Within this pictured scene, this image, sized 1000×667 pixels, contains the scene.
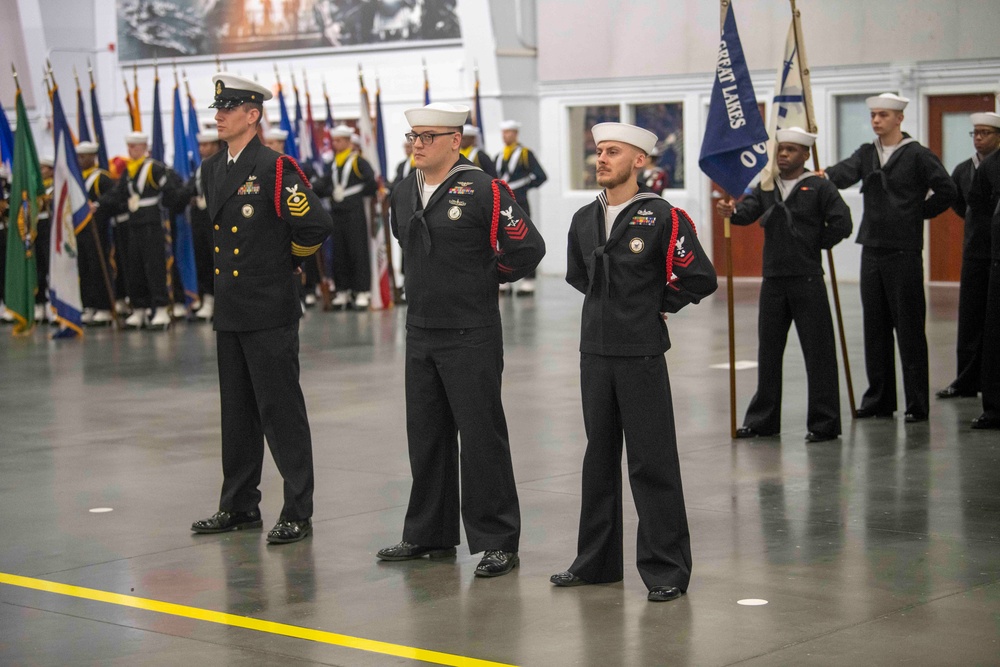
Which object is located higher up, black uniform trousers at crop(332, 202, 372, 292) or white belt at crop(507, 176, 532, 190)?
white belt at crop(507, 176, 532, 190)

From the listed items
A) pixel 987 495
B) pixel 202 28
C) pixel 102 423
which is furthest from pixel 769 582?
pixel 202 28

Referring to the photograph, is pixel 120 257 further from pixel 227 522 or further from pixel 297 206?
pixel 297 206

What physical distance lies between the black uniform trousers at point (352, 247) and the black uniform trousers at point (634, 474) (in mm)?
12667

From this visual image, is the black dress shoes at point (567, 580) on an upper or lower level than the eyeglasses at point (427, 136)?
lower

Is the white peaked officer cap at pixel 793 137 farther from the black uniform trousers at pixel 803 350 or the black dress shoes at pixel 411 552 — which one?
the black dress shoes at pixel 411 552

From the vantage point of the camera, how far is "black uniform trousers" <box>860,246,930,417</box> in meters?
9.77

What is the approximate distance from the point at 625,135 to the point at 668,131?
16793 millimetres

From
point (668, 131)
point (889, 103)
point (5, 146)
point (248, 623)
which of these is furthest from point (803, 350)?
point (668, 131)

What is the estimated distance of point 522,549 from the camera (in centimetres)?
663

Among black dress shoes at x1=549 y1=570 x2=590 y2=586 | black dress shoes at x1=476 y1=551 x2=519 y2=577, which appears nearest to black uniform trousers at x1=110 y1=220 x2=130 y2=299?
black dress shoes at x1=476 y1=551 x2=519 y2=577

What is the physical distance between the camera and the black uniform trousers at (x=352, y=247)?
18.4 metres

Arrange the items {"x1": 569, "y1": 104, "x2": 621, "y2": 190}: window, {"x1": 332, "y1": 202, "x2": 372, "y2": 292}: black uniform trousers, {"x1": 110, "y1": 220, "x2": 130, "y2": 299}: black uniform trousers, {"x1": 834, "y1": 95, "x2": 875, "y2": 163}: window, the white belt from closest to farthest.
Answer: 1. {"x1": 110, "y1": 220, "x2": 130, "y2": 299}: black uniform trousers
2. {"x1": 332, "y1": 202, "x2": 372, "y2": 292}: black uniform trousers
3. the white belt
4. {"x1": 834, "y1": 95, "x2": 875, "y2": 163}: window
5. {"x1": 569, "y1": 104, "x2": 621, "y2": 190}: window

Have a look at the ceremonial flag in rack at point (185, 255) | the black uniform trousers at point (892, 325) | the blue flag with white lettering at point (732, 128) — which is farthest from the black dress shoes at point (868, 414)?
the ceremonial flag in rack at point (185, 255)

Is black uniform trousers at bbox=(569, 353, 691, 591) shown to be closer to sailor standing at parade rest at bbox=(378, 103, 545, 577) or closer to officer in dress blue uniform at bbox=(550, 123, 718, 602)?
officer in dress blue uniform at bbox=(550, 123, 718, 602)
